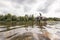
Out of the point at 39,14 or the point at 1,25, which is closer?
the point at 1,25

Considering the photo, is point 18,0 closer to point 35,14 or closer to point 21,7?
point 21,7

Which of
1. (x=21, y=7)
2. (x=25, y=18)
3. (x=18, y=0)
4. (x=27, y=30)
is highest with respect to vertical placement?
(x=18, y=0)

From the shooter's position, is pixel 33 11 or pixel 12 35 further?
pixel 33 11

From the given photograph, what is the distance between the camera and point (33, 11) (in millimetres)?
1929

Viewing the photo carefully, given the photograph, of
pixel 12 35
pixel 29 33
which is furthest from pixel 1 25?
pixel 29 33

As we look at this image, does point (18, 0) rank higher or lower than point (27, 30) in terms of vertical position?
higher

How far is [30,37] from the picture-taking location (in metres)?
1.83

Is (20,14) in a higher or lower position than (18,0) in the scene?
lower

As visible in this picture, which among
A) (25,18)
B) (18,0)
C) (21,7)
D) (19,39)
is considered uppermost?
(18,0)

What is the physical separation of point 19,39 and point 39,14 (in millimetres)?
519

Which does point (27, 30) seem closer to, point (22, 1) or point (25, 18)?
point (25, 18)

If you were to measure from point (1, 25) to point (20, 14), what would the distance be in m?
0.34

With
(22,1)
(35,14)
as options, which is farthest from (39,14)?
(22,1)

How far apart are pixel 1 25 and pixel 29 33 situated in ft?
1.48
